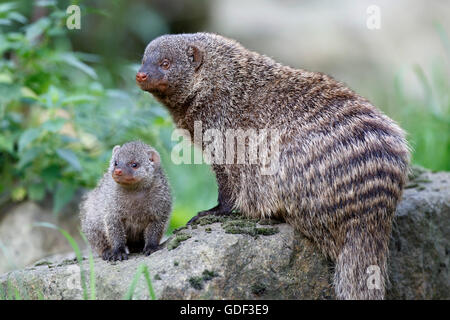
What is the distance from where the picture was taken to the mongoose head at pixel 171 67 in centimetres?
443

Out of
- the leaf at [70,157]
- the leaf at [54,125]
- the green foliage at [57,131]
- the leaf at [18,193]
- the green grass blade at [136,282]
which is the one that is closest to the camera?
the green grass blade at [136,282]

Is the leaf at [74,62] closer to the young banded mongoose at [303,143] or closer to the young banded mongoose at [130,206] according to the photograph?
the young banded mongoose at [303,143]

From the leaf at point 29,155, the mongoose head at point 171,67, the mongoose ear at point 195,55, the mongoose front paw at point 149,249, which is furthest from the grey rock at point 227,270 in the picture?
the leaf at point 29,155

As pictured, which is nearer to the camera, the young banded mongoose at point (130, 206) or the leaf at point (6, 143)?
the young banded mongoose at point (130, 206)

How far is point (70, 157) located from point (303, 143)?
249cm

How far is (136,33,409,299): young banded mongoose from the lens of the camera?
12.4 ft

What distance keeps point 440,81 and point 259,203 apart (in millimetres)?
4569

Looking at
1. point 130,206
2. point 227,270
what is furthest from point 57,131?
point 227,270

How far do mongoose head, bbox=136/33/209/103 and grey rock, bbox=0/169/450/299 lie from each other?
100 cm

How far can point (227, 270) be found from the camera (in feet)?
11.4

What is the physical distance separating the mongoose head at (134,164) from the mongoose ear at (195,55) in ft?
2.44

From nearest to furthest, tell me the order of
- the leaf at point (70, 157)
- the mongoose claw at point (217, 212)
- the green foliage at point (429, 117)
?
1. the mongoose claw at point (217, 212)
2. the leaf at point (70, 157)
3. the green foliage at point (429, 117)

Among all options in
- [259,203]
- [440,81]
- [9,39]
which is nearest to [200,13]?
[440,81]

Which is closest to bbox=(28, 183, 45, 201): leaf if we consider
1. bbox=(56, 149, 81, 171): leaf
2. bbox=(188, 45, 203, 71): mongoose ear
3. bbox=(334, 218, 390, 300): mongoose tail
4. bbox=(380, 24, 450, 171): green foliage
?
bbox=(56, 149, 81, 171): leaf
